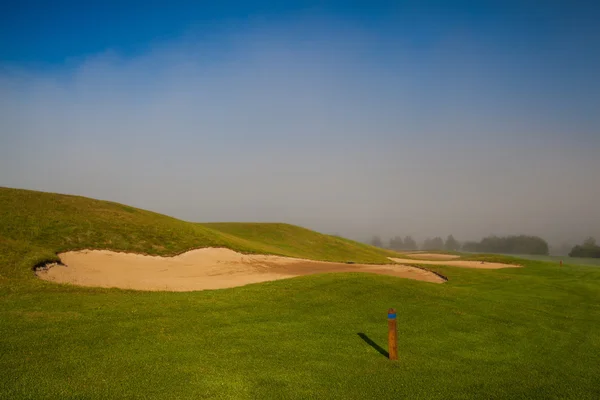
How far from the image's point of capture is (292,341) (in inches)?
557

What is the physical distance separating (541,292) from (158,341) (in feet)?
87.6

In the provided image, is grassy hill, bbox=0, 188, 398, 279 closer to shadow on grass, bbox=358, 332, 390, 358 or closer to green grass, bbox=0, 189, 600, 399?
green grass, bbox=0, 189, 600, 399

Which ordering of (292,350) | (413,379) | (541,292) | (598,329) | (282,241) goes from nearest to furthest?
(413,379)
(292,350)
(598,329)
(541,292)
(282,241)

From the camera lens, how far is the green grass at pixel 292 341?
10.4 m

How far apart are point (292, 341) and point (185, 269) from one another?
23.4 meters

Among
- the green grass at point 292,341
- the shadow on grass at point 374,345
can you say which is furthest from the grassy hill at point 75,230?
the shadow on grass at point 374,345

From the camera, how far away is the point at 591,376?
12117mm

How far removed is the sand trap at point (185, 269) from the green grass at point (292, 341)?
141 inches

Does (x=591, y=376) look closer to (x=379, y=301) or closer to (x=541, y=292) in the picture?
(x=379, y=301)

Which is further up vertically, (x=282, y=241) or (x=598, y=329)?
(x=282, y=241)

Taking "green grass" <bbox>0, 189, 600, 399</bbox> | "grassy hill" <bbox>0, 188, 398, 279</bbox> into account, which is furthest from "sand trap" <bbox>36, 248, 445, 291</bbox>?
"green grass" <bbox>0, 189, 600, 399</bbox>

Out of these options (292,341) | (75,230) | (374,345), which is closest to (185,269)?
(75,230)

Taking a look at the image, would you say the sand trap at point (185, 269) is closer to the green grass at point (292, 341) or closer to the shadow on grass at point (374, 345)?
the green grass at point (292, 341)

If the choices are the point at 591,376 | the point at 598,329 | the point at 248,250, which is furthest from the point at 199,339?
the point at 248,250
